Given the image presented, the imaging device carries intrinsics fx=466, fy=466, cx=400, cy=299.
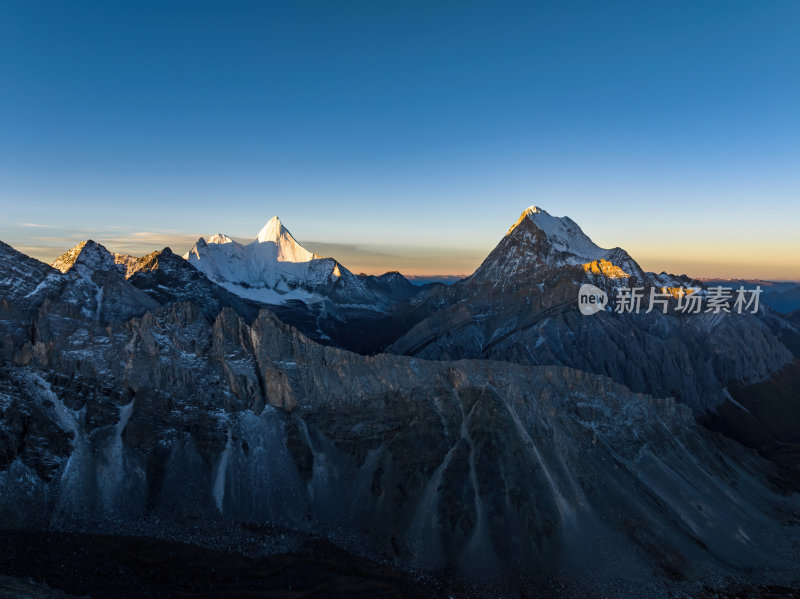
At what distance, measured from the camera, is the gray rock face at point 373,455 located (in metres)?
61.3

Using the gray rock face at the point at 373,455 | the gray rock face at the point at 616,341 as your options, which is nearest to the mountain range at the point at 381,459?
the gray rock face at the point at 373,455

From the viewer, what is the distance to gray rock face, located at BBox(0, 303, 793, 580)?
201 ft

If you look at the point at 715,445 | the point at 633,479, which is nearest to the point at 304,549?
the point at 633,479

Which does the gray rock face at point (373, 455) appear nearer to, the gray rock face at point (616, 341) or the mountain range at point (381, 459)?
the mountain range at point (381, 459)

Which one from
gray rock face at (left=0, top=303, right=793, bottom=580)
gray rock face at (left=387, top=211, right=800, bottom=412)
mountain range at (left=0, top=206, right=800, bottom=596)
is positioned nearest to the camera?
mountain range at (left=0, top=206, right=800, bottom=596)

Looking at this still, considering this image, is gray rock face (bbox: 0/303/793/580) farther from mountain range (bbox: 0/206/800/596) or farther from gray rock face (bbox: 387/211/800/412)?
gray rock face (bbox: 387/211/800/412)

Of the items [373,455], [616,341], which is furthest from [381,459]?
[616,341]

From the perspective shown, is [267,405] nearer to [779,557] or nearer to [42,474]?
[42,474]

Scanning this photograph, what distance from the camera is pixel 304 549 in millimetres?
59688

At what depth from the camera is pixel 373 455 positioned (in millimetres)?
74562

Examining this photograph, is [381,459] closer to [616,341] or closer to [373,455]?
[373,455]

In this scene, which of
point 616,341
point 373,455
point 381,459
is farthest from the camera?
point 616,341

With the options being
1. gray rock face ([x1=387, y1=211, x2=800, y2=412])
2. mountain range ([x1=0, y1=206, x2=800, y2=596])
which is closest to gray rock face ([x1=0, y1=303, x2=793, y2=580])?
mountain range ([x1=0, y1=206, x2=800, y2=596])

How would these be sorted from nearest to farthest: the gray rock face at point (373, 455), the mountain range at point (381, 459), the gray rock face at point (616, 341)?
the mountain range at point (381, 459) < the gray rock face at point (373, 455) < the gray rock face at point (616, 341)
